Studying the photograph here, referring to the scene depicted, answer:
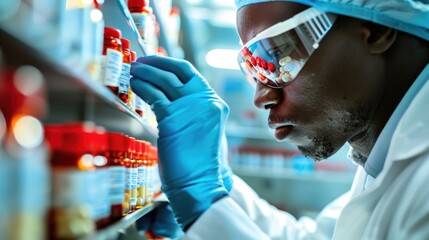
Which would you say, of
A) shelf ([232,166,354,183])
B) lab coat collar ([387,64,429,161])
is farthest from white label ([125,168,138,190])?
shelf ([232,166,354,183])

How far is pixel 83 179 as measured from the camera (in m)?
0.86

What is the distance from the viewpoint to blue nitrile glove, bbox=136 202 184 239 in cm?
210

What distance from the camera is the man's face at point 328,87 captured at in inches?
61.6

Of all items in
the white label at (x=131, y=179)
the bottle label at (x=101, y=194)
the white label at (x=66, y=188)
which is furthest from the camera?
the white label at (x=131, y=179)

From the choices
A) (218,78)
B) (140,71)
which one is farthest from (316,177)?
(140,71)

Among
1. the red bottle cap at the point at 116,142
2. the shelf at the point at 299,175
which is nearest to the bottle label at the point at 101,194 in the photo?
the red bottle cap at the point at 116,142

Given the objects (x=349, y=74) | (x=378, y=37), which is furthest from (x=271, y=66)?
(x=378, y=37)

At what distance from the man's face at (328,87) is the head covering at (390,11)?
6 centimetres

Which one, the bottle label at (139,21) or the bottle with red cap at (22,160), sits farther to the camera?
the bottle label at (139,21)

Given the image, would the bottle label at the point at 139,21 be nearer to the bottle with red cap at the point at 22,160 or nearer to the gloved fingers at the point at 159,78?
the gloved fingers at the point at 159,78

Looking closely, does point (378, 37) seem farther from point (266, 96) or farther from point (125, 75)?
point (125, 75)

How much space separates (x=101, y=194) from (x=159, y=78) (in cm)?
62

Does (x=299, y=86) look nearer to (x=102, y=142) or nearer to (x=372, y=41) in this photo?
(x=372, y=41)

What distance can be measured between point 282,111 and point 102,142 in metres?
0.84
